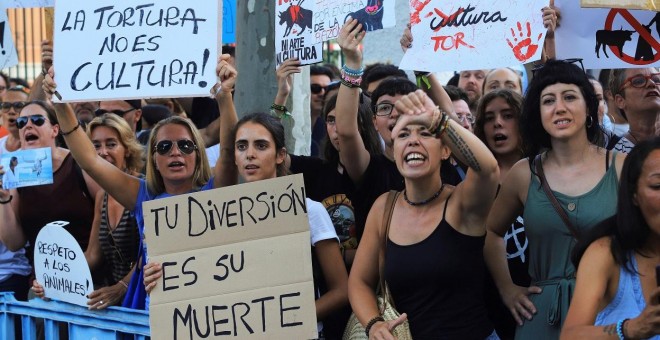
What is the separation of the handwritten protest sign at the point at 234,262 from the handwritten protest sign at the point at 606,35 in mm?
1530

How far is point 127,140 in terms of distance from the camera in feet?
21.6

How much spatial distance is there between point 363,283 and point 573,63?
1362 mm

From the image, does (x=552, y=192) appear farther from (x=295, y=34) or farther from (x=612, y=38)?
(x=295, y=34)

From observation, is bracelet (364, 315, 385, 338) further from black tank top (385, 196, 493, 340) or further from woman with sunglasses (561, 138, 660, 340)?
woman with sunglasses (561, 138, 660, 340)

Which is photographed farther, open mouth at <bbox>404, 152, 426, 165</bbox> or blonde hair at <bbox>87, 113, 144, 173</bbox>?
blonde hair at <bbox>87, 113, 144, 173</bbox>

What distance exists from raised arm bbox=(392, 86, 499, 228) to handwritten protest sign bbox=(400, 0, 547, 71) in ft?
2.55

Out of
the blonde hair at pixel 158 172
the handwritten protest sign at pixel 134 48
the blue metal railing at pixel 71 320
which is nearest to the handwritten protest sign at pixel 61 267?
the blue metal railing at pixel 71 320

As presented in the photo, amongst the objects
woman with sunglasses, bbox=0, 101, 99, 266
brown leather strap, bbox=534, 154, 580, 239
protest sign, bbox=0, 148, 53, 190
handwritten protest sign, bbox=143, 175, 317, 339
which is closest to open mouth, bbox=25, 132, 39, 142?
woman with sunglasses, bbox=0, 101, 99, 266

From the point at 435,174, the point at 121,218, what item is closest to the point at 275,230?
the point at 435,174

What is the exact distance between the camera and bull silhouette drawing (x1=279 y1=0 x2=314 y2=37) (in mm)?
6297

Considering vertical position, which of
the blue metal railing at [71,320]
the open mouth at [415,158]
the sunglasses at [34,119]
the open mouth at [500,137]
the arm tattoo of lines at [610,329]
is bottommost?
the blue metal railing at [71,320]

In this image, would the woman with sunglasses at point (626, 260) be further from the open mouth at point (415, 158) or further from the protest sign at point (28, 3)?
the protest sign at point (28, 3)

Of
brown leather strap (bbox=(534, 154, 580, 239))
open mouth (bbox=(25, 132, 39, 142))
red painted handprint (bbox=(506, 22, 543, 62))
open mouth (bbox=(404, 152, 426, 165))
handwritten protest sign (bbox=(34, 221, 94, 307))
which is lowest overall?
handwritten protest sign (bbox=(34, 221, 94, 307))

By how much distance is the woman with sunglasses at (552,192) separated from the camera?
4430 millimetres
